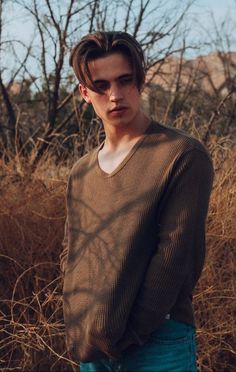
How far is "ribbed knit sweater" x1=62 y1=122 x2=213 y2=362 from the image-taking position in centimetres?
147

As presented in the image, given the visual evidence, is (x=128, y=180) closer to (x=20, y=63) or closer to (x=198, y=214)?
(x=198, y=214)

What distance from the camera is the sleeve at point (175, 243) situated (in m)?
1.46

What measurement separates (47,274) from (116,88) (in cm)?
218

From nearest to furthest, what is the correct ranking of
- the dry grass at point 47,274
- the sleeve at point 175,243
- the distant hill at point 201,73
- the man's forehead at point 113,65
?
1. the sleeve at point 175,243
2. the man's forehead at point 113,65
3. the dry grass at point 47,274
4. the distant hill at point 201,73

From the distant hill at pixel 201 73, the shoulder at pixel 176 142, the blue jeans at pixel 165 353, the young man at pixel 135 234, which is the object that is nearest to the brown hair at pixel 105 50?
the young man at pixel 135 234

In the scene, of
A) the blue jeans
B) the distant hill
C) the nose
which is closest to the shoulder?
the nose

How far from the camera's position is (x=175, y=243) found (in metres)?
1.46

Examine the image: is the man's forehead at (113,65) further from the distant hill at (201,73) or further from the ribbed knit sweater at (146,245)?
the distant hill at (201,73)

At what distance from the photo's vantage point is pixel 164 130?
158 cm

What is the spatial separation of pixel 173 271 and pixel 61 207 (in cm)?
243

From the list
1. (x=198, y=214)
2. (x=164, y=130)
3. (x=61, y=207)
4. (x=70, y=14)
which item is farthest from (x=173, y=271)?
(x=70, y=14)

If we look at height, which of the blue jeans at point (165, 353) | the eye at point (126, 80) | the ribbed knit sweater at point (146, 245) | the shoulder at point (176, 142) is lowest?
the blue jeans at point (165, 353)

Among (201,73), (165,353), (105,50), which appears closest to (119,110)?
A: (105,50)

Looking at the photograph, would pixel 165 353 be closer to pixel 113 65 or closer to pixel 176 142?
pixel 176 142
